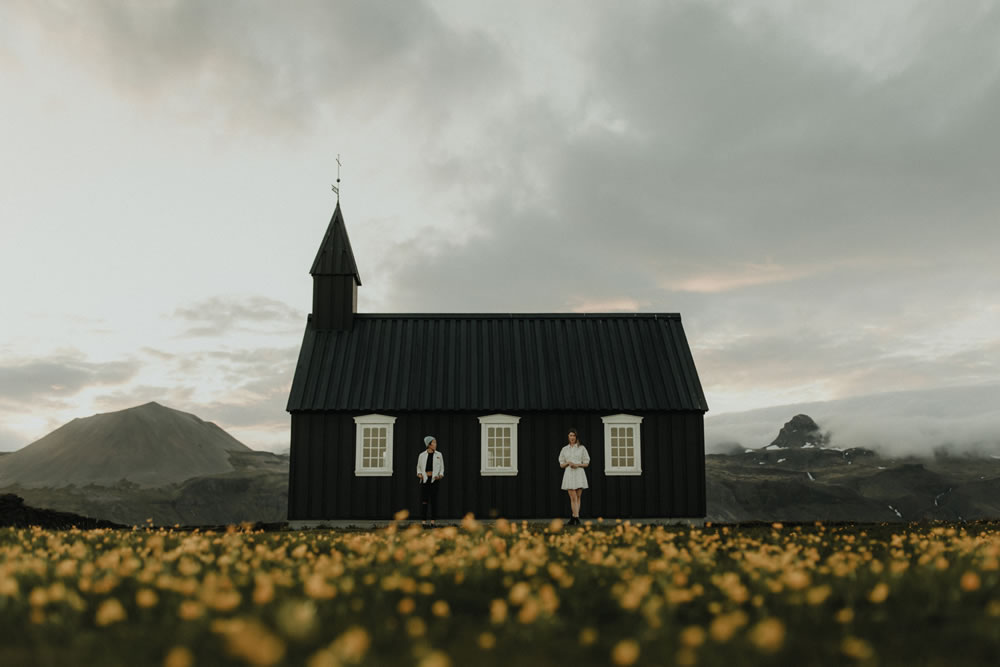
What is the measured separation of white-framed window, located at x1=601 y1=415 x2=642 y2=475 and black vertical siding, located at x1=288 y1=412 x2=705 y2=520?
0.21 metres

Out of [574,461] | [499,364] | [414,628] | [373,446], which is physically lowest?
[414,628]

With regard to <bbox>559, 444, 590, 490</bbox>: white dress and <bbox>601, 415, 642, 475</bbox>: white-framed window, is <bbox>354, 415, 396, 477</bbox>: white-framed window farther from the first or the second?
<bbox>559, 444, 590, 490</bbox>: white dress

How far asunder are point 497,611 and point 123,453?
314ft

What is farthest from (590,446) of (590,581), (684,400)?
(590,581)

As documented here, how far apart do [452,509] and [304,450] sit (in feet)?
17.6

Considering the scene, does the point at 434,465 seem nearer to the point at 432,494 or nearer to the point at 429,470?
the point at 429,470

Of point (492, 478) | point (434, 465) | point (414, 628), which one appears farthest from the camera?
point (492, 478)

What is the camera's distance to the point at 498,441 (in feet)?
83.1

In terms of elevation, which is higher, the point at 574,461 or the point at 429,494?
the point at 574,461

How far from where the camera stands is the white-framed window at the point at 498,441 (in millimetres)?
25203

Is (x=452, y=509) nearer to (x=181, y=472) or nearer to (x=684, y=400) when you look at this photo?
(x=684, y=400)

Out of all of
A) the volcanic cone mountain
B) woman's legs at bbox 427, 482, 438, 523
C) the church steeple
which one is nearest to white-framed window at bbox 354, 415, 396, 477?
woman's legs at bbox 427, 482, 438, 523

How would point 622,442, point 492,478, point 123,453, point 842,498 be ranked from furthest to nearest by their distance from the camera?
point 842,498 → point 123,453 → point 622,442 → point 492,478

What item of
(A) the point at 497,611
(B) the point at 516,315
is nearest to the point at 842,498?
(B) the point at 516,315
